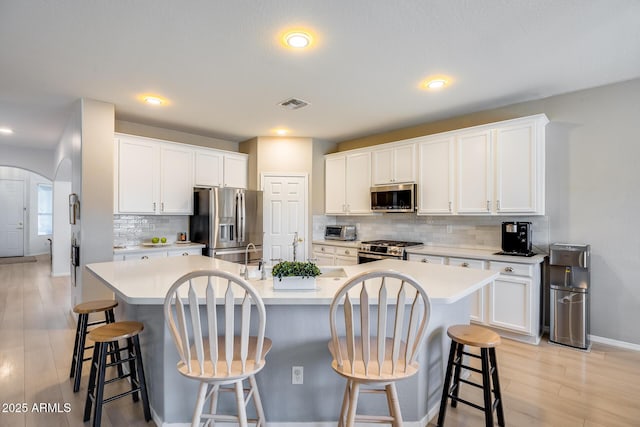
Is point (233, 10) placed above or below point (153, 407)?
above

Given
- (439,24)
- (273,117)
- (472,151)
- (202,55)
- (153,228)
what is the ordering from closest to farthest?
(439,24), (202,55), (472,151), (273,117), (153,228)

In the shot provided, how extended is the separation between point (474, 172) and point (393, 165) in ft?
3.75

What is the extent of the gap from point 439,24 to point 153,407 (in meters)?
3.14

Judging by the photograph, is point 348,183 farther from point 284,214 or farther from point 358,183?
point 284,214

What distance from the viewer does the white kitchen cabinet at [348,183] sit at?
16.4 ft

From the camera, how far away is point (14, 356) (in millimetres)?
2953

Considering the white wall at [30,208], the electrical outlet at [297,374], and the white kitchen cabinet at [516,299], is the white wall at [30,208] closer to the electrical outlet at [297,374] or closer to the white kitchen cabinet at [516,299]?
the electrical outlet at [297,374]

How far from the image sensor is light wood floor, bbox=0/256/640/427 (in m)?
2.05

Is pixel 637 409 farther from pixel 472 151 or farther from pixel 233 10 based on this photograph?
pixel 233 10

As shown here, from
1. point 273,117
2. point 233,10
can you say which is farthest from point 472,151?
point 233,10

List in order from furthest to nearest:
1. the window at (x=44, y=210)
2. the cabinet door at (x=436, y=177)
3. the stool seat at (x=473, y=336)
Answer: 1. the window at (x=44, y=210)
2. the cabinet door at (x=436, y=177)
3. the stool seat at (x=473, y=336)

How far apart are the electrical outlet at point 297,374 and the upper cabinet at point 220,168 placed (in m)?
3.66

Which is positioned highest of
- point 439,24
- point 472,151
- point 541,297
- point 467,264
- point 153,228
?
point 439,24

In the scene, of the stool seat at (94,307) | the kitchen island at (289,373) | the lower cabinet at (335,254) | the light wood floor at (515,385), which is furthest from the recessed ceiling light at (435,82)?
the stool seat at (94,307)
